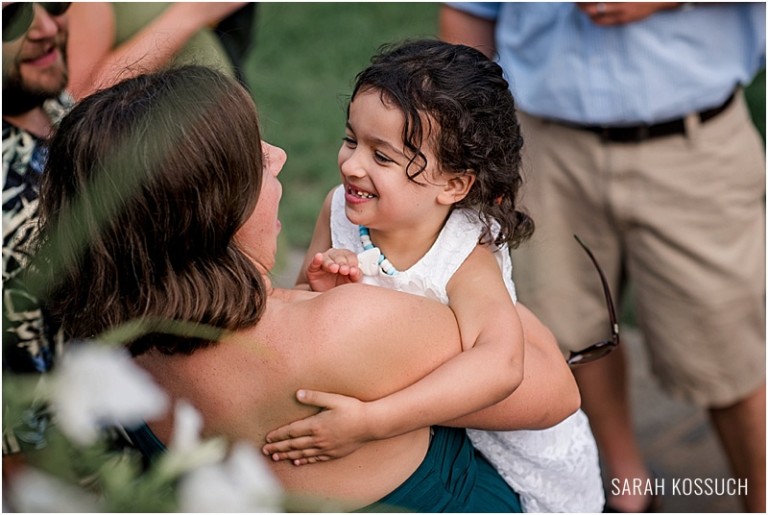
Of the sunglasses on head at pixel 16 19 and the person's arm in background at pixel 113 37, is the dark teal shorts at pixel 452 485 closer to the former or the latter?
the person's arm in background at pixel 113 37

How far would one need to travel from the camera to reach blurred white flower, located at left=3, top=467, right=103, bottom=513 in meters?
0.87

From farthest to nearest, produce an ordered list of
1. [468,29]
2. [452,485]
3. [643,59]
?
[468,29], [643,59], [452,485]

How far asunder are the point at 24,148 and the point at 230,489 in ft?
4.65

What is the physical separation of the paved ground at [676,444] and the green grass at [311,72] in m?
1.76

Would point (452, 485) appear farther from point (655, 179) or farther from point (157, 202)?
point (655, 179)

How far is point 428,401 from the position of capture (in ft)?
5.01

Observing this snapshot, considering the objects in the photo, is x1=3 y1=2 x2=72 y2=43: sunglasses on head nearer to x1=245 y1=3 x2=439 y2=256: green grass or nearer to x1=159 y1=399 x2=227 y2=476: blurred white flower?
x1=159 y1=399 x2=227 y2=476: blurred white flower

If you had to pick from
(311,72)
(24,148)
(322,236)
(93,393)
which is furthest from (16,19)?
(311,72)

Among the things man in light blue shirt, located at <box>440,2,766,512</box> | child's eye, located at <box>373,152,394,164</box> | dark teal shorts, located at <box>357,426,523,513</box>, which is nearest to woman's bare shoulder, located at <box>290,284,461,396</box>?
dark teal shorts, located at <box>357,426,523,513</box>

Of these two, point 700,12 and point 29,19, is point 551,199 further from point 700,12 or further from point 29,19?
point 29,19

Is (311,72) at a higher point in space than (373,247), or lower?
lower

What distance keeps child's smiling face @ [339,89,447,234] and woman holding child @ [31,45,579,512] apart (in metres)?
0.23

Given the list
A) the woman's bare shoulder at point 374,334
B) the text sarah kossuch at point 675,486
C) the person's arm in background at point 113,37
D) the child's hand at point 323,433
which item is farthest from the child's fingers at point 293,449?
the text sarah kossuch at point 675,486

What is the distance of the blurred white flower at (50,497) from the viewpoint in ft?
2.86
